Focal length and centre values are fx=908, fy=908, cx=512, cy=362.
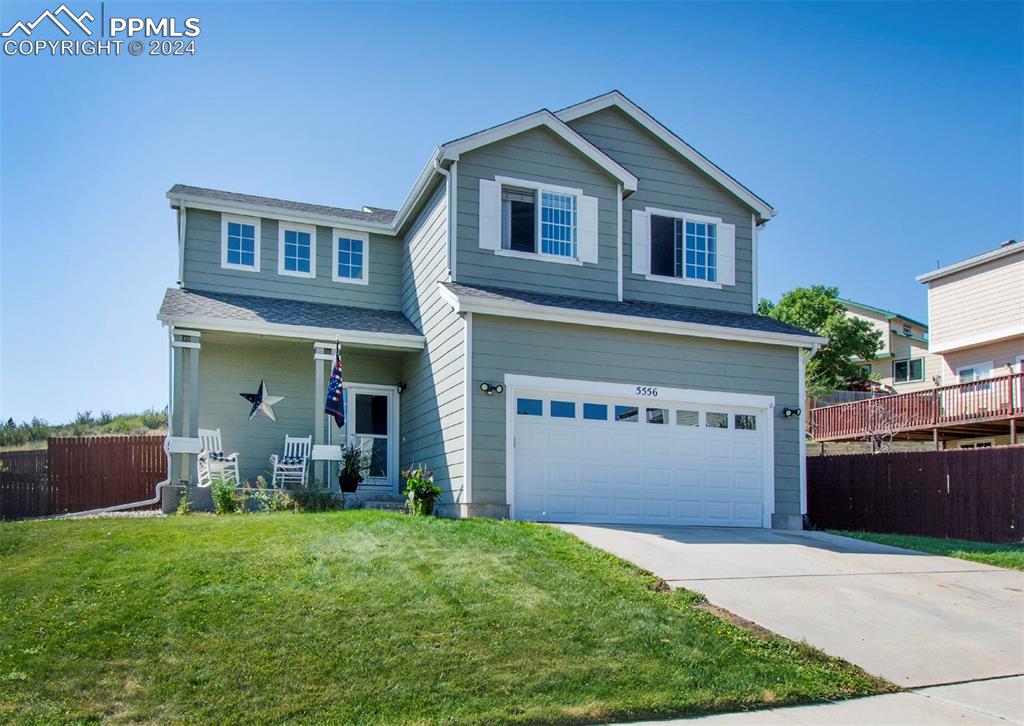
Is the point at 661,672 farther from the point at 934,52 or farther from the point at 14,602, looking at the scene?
the point at 934,52

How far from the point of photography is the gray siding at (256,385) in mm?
16906

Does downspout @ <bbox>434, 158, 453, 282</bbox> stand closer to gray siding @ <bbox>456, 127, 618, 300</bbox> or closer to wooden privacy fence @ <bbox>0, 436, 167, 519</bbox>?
gray siding @ <bbox>456, 127, 618, 300</bbox>

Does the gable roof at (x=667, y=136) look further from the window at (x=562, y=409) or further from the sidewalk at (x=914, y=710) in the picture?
the sidewalk at (x=914, y=710)


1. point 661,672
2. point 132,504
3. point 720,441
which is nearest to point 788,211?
point 720,441

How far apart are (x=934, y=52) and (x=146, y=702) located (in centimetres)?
1426

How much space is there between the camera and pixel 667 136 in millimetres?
17453

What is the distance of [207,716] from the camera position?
6168mm

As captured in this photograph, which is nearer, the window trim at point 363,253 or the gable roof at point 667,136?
the gable roof at point 667,136

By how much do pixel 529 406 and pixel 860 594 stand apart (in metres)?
6.00

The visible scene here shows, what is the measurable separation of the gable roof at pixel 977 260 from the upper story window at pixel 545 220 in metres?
16.5

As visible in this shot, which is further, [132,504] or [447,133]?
[132,504]

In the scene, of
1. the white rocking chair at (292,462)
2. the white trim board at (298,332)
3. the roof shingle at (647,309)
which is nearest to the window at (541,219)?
the roof shingle at (647,309)

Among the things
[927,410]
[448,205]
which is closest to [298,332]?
[448,205]

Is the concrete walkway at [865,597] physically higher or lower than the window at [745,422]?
lower
